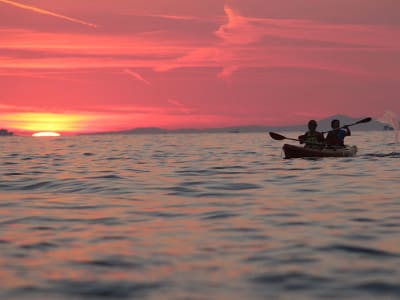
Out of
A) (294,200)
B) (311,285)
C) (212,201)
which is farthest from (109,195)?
(311,285)

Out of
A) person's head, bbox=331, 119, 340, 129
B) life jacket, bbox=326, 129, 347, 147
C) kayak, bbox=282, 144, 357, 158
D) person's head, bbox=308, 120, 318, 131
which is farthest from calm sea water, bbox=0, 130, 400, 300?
life jacket, bbox=326, 129, 347, 147

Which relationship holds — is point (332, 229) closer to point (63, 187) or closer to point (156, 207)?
point (156, 207)

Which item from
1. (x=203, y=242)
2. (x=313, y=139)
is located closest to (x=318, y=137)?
(x=313, y=139)

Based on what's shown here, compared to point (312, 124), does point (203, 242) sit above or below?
below

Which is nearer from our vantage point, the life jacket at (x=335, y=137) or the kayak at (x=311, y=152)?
the kayak at (x=311, y=152)

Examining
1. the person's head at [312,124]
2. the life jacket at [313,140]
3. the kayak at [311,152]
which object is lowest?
the kayak at [311,152]

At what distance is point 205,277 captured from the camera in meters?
8.12

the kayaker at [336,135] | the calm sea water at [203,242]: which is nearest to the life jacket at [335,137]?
the kayaker at [336,135]

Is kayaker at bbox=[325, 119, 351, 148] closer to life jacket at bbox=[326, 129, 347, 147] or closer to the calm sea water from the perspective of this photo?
life jacket at bbox=[326, 129, 347, 147]

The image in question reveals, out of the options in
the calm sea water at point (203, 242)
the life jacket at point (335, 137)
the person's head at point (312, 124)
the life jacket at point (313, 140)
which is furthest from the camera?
the life jacket at point (335, 137)

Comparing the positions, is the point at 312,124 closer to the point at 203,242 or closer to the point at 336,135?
the point at 336,135

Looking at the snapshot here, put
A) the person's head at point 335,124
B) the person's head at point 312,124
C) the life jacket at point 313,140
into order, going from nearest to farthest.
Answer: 1. the person's head at point 312,124
2. the life jacket at point 313,140
3. the person's head at point 335,124

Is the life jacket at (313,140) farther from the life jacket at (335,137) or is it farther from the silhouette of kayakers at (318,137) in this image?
the life jacket at (335,137)

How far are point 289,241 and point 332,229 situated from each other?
1.41 meters
